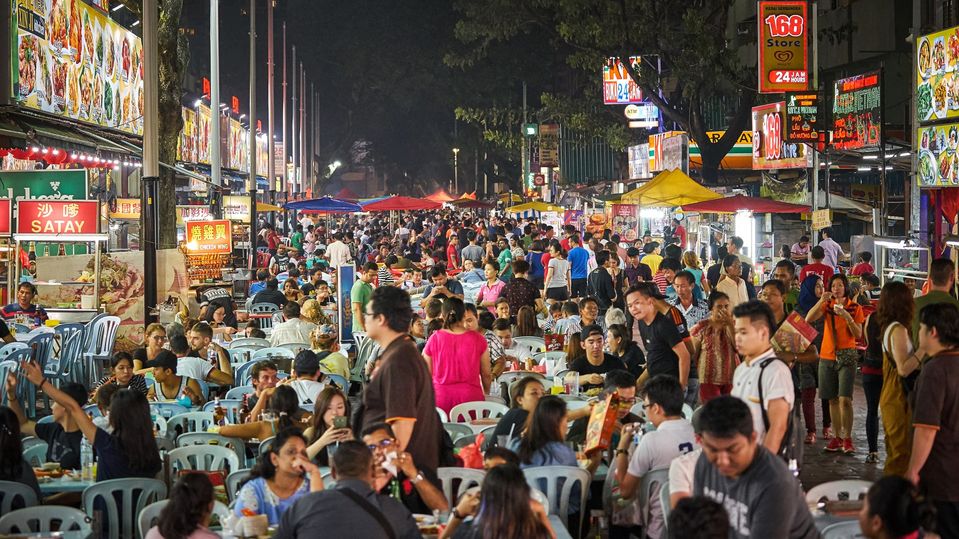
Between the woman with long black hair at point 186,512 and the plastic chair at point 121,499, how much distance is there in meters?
1.81

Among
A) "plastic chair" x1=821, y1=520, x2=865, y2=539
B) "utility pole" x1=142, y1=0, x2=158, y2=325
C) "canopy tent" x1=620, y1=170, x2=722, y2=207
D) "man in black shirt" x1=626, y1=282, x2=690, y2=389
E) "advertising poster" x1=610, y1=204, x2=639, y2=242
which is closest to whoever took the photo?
"plastic chair" x1=821, y1=520, x2=865, y2=539

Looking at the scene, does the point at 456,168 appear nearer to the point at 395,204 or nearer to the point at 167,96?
the point at 395,204

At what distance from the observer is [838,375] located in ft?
41.4

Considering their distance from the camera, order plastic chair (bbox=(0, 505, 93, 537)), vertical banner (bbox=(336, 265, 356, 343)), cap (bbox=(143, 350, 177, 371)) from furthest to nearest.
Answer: vertical banner (bbox=(336, 265, 356, 343))
cap (bbox=(143, 350, 177, 371))
plastic chair (bbox=(0, 505, 93, 537))

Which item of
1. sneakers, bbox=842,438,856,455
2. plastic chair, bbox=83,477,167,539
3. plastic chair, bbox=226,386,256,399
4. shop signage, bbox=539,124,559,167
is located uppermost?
shop signage, bbox=539,124,559,167

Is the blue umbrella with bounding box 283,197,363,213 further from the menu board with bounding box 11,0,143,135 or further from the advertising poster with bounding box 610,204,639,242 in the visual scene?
the menu board with bounding box 11,0,143,135

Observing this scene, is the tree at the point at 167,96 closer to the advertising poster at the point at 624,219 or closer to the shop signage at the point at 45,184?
the shop signage at the point at 45,184

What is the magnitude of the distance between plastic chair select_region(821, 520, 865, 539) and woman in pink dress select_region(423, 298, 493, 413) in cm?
435

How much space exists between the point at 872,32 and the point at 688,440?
2732 cm

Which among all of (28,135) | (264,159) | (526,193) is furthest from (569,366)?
(264,159)

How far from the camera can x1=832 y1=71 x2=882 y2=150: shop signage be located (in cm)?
2672

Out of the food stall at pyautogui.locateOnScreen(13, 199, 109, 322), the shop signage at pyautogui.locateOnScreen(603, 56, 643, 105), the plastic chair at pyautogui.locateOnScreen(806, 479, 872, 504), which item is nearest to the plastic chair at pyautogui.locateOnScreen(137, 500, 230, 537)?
the plastic chair at pyautogui.locateOnScreen(806, 479, 872, 504)

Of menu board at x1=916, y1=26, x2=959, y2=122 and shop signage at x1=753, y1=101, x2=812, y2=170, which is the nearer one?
menu board at x1=916, y1=26, x2=959, y2=122

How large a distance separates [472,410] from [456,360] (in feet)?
1.53
